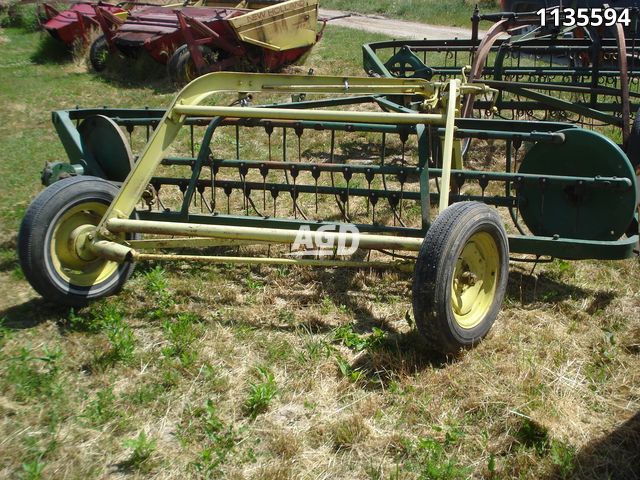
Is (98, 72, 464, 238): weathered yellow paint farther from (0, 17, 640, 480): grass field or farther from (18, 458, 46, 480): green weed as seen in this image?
(18, 458, 46, 480): green weed

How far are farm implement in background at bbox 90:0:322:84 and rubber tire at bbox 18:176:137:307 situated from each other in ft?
22.5

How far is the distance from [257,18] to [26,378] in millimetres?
8469

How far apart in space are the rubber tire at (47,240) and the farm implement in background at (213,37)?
687 centimetres

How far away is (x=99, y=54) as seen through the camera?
470 inches

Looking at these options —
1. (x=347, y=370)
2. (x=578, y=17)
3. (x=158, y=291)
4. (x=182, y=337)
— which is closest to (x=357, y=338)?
(x=347, y=370)

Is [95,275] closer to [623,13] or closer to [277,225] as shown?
[277,225]

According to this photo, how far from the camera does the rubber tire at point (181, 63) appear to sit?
10570 mm

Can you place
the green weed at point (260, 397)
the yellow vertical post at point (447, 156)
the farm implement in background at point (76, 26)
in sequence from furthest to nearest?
the farm implement in background at point (76, 26) → the yellow vertical post at point (447, 156) → the green weed at point (260, 397)

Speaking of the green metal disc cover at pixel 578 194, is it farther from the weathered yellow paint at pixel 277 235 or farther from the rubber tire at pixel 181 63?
the rubber tire at pixel 181 63

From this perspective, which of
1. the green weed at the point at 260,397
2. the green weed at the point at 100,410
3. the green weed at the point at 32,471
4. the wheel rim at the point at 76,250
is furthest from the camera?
the wheel rim at the point at 76,250

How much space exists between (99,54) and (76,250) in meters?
8.97

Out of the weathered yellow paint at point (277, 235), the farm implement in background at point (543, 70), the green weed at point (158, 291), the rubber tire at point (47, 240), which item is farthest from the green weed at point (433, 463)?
the farm implement in background at point (543, 70)

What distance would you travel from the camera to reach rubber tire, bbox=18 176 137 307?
3.70m

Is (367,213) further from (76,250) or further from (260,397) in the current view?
(260,397)
